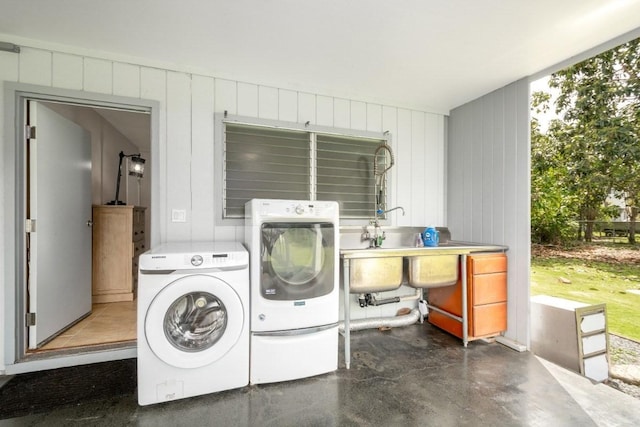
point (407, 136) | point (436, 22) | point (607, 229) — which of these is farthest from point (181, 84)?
point (607, 229)

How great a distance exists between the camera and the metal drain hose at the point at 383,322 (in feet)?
9.53

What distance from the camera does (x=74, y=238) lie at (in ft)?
9.64

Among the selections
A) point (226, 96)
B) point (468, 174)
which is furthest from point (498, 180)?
point (226, 96)

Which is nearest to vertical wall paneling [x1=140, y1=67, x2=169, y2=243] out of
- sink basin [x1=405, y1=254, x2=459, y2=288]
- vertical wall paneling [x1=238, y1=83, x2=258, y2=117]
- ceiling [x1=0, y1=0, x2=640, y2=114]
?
ceiling [x1=0, y1=0, x2=640, y2=114]

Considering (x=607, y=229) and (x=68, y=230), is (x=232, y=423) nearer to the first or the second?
(x=68, y=230)

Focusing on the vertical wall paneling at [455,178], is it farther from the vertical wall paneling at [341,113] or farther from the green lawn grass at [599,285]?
the vertical wall paneling at [341,113]

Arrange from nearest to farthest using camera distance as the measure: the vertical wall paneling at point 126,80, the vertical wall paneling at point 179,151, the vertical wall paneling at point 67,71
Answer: the vertical wall paneling at point 67,71, the vertical wall paneling at point 126,80, the vertical wall paneling at point 179,151

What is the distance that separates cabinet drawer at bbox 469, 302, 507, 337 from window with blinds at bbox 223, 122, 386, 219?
1.41m

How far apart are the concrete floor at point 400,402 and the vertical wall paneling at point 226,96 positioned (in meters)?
2.34

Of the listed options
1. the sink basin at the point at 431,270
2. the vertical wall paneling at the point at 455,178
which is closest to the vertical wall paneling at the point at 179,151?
the sink basin at the point at 431,270

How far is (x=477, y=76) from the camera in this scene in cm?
275

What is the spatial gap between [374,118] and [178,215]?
228 cm

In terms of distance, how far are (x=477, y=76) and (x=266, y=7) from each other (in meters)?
2.02

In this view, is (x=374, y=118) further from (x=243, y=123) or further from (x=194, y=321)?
(x=194, y=321)
